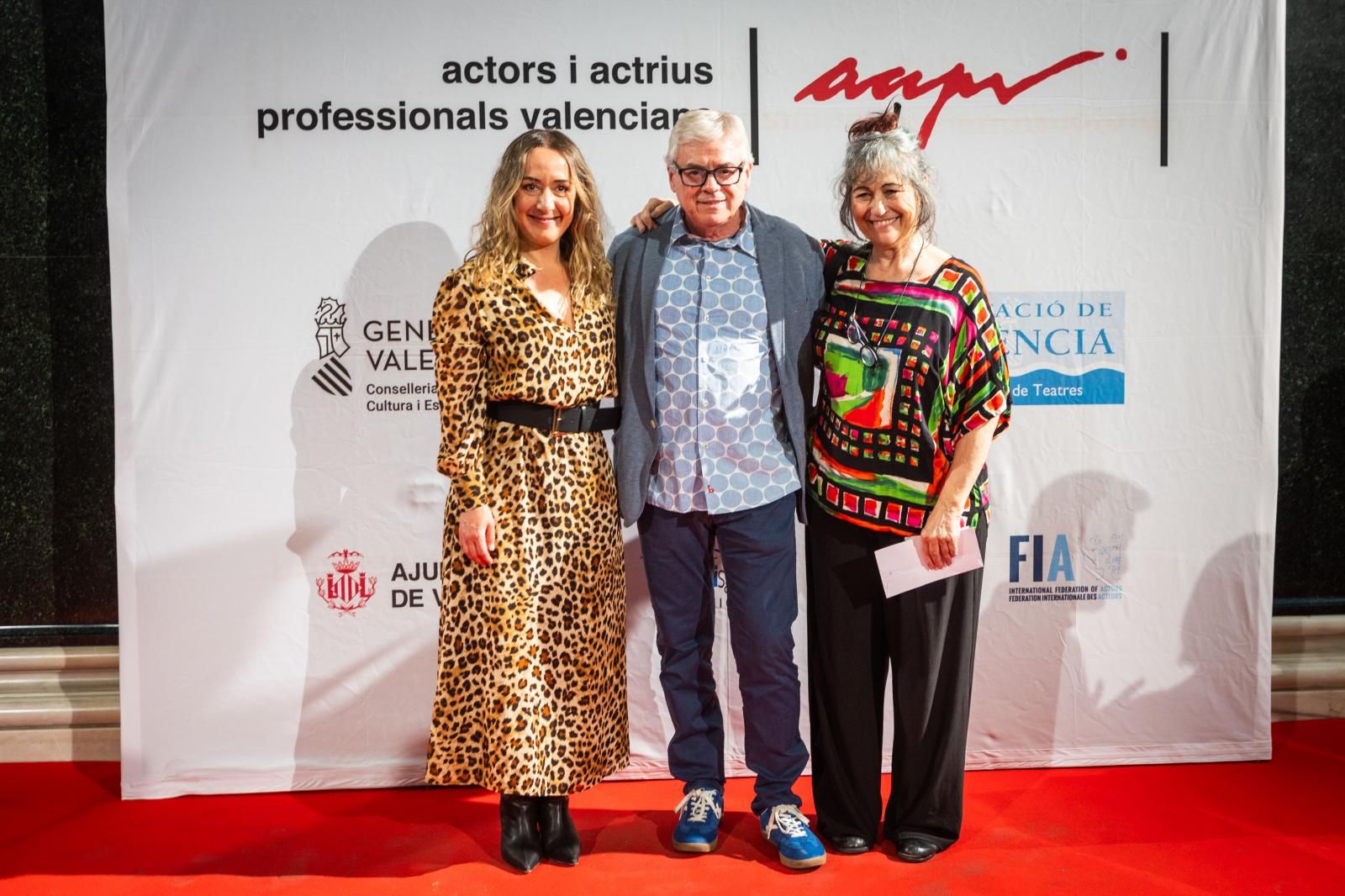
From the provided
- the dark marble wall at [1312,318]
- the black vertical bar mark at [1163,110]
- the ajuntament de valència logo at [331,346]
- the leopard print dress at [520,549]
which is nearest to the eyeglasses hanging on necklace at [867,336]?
the leopard print dress at [520,549]

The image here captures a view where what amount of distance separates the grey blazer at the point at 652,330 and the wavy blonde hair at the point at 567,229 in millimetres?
75

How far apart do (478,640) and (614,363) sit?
73cm

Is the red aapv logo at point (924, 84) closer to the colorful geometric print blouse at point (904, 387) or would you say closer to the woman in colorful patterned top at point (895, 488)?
the woman in colorful patterned top at point (895, 488)

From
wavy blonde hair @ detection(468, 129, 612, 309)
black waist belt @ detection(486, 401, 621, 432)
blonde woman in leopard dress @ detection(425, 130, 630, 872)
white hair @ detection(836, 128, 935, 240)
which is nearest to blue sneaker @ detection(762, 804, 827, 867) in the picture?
blonde woman in leopard dress @ detection(425, 130, 630, 872)

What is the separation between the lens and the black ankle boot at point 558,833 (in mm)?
2561

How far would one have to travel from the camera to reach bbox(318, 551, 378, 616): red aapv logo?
10.2ft

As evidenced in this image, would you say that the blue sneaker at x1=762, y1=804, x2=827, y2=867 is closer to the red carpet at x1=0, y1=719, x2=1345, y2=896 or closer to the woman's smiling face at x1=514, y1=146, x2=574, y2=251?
the red carpet at x1=0, y1=719, x2=1345, y2=896

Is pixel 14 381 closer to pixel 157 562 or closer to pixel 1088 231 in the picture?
pixel 157 562

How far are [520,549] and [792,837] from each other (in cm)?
95

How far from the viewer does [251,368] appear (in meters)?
3.06

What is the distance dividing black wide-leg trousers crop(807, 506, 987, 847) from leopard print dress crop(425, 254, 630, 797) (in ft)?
1.78

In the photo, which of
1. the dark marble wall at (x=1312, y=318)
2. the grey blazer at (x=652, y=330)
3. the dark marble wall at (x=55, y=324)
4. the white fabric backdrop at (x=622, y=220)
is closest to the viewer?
the grey blazer at (x=652, y=330)

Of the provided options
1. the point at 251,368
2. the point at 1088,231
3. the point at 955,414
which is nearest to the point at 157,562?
the point at 251,368

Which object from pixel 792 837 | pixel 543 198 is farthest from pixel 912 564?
pixel 543 198
